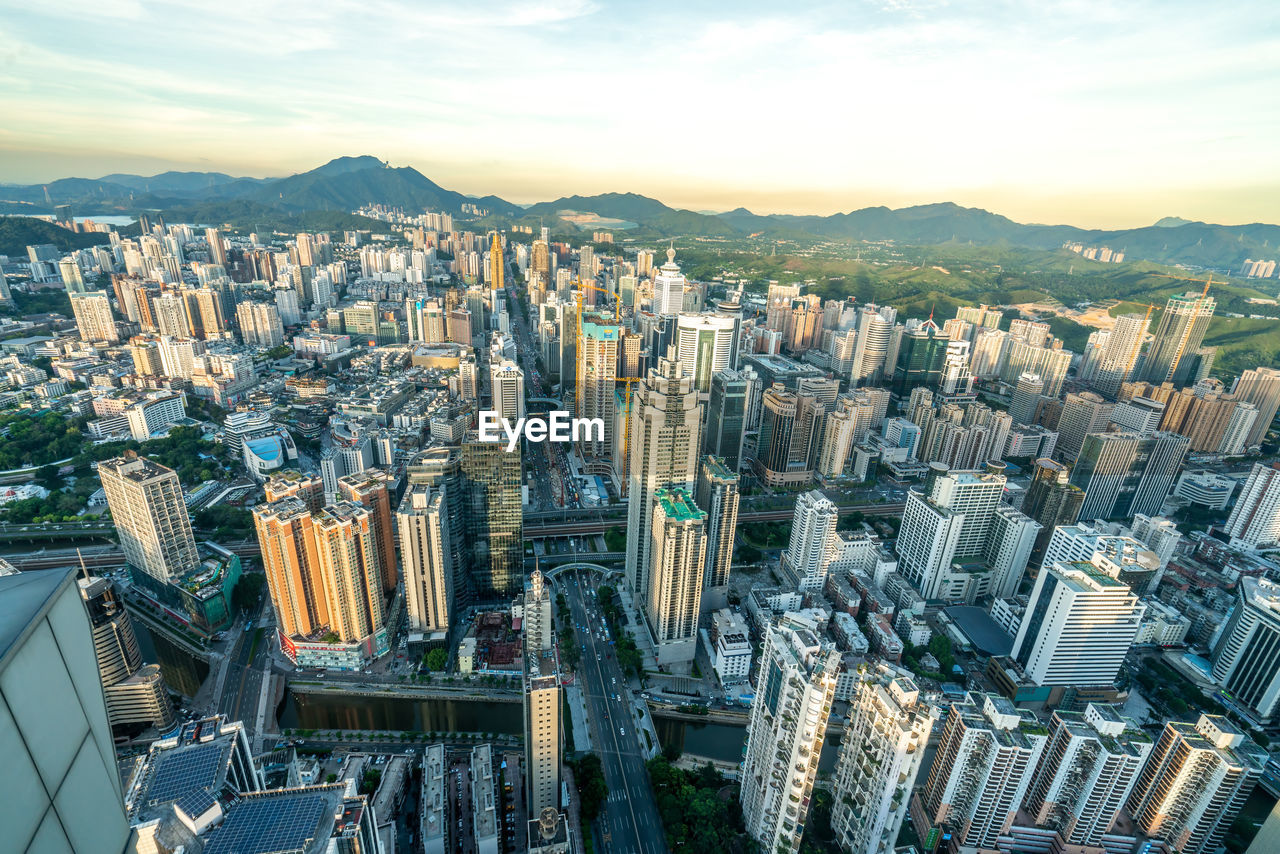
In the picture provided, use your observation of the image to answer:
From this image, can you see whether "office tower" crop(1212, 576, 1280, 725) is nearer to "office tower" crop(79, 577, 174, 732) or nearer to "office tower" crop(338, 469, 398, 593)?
"office tower" crop(338, 469, 398, 593)

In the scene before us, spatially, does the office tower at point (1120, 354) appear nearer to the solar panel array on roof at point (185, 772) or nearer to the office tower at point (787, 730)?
the office tower at point (787, 730)

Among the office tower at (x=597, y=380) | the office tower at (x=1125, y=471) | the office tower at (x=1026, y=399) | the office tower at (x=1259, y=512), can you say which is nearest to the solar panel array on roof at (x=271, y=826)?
the office tower at (x=597, y=380)

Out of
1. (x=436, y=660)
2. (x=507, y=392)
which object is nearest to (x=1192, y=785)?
(x=436, y=660)

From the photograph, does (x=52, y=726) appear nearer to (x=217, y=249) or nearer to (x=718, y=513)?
(x=718, y=513)

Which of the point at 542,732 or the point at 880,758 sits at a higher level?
the point at 880,758

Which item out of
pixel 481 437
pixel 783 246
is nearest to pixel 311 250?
pixel 481 437

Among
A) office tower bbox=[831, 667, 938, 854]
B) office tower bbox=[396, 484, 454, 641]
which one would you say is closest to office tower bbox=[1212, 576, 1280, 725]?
office tower bbox=[831, 667, 938, 854]

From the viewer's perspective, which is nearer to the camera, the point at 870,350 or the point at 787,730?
the point at 787,730
